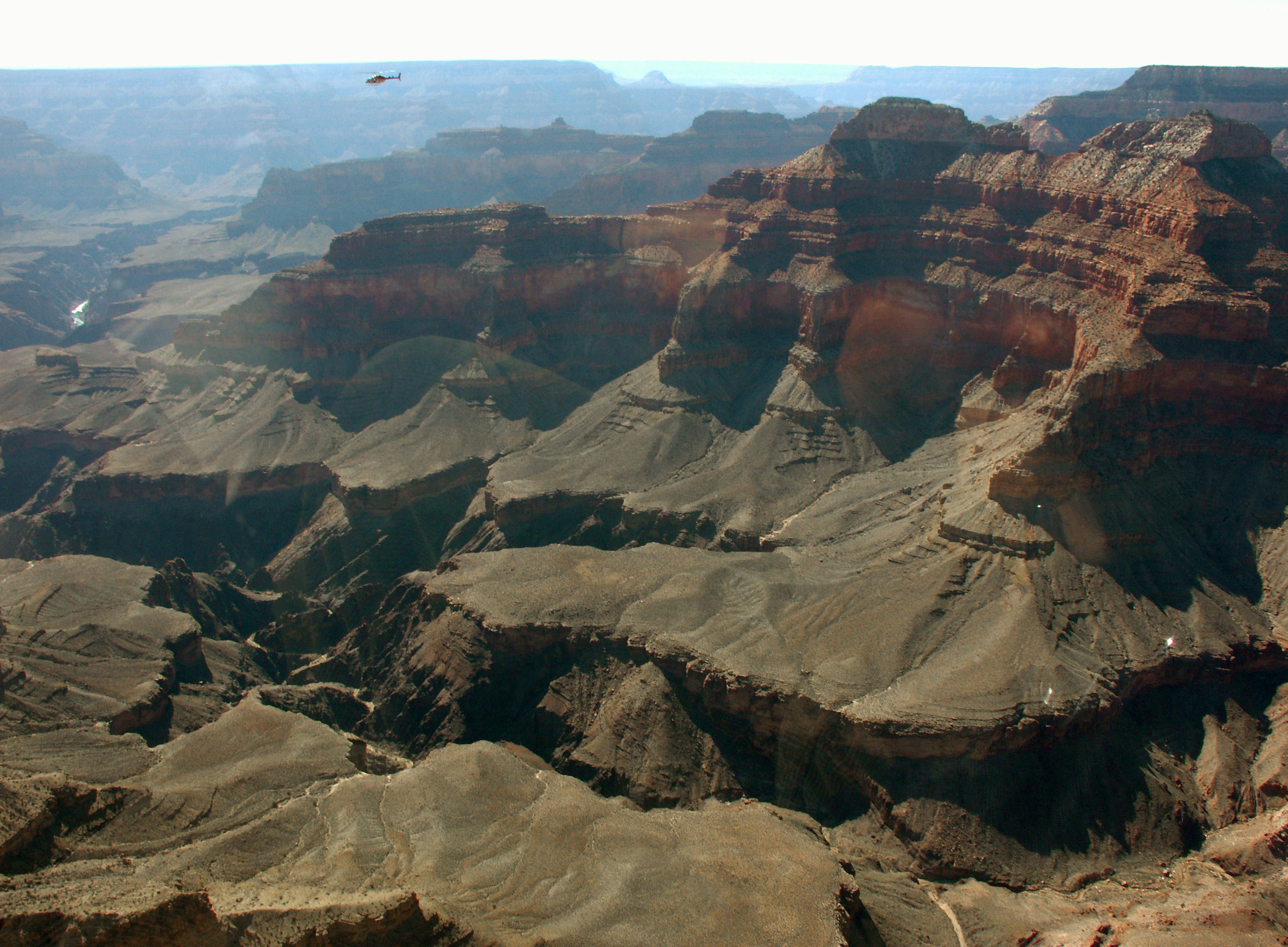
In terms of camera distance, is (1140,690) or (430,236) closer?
(1140,690)

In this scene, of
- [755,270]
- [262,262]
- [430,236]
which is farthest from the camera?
[262,262]

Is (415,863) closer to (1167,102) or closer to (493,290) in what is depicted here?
(493,290)

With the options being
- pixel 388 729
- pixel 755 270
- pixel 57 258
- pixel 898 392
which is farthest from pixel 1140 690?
pixel 57 258

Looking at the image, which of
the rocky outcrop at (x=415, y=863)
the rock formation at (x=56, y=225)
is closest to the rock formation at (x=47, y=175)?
the rock formation at (x=56, y=225)

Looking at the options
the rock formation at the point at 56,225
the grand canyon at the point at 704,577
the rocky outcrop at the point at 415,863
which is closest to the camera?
the rocky outcrop at the point at 415,863

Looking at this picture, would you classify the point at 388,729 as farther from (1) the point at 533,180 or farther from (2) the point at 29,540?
(1) the point at 533,180

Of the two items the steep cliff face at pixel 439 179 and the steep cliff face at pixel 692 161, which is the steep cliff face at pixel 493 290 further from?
the steep cliff face at pixel 439 179
